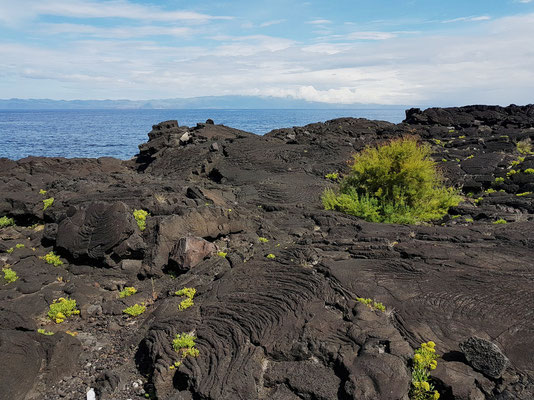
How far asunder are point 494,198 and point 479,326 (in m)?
16.6

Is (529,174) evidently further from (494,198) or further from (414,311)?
(414,311)

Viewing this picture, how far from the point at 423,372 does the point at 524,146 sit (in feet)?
122

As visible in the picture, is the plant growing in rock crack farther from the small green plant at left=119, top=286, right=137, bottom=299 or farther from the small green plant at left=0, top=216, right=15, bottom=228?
the small green plant at left=0, top=216, right=15, bottom=228

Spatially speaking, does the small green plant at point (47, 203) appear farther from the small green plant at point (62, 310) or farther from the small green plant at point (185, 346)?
the small green plant at point (185, 346)

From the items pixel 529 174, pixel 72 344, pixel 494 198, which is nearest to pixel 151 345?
pixel 72 344

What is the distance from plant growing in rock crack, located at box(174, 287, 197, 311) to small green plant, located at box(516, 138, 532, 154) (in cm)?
3364

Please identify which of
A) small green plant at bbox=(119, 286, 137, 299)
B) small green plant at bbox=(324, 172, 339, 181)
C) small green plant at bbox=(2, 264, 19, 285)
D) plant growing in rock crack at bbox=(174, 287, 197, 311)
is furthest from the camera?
small green plant at bbox=(324, 172, 339, 181)

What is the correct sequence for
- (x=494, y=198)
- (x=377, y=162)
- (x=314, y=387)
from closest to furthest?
(x=314, y=387), (x=377, y=162), (x=494, y=198)

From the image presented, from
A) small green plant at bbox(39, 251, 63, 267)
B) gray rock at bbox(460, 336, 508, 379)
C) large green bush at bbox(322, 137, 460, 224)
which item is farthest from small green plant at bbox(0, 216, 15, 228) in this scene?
gray rock at bbox(460, 336, 508, 379)

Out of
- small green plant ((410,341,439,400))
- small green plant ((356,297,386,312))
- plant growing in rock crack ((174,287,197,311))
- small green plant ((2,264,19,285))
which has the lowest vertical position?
small green plant ((2,264,19,285))

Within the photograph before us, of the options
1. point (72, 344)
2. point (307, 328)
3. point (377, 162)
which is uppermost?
point (377, 162)

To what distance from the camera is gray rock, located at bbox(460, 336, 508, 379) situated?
7121mm

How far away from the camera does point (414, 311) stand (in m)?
9.21

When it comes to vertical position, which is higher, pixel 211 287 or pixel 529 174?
pixel 529 174
